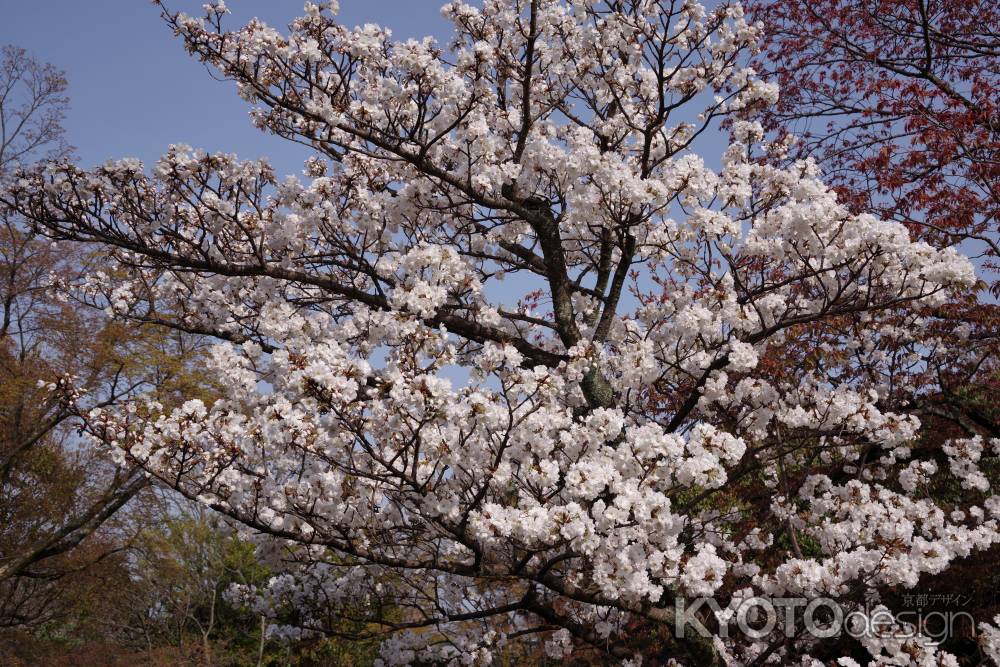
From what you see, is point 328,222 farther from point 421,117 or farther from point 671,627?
point 671,627

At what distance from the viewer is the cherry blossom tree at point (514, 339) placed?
5.09 m

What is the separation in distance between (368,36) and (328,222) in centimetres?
181

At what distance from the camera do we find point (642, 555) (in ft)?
16.8

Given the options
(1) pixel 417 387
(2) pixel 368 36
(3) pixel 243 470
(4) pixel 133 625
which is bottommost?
(4) pixel 133 625

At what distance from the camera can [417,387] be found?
14.9 ft

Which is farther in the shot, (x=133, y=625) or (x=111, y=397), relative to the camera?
(x=133, y=625)

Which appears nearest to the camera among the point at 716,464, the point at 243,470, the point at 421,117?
the point at 716,464

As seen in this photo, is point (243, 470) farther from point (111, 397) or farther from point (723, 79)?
point (111, 397)

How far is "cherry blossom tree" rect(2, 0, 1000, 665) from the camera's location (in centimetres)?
509

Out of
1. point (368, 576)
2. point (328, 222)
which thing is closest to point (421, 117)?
point (328, 222)

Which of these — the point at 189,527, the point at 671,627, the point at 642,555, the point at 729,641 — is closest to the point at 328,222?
the point at 642,555

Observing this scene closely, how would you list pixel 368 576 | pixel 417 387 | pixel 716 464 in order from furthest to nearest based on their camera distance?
pixel 368 576, pixel 716 464, pixel 417 387

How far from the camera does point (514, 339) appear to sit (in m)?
7.62

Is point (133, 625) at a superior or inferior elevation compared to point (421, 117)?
inferior
